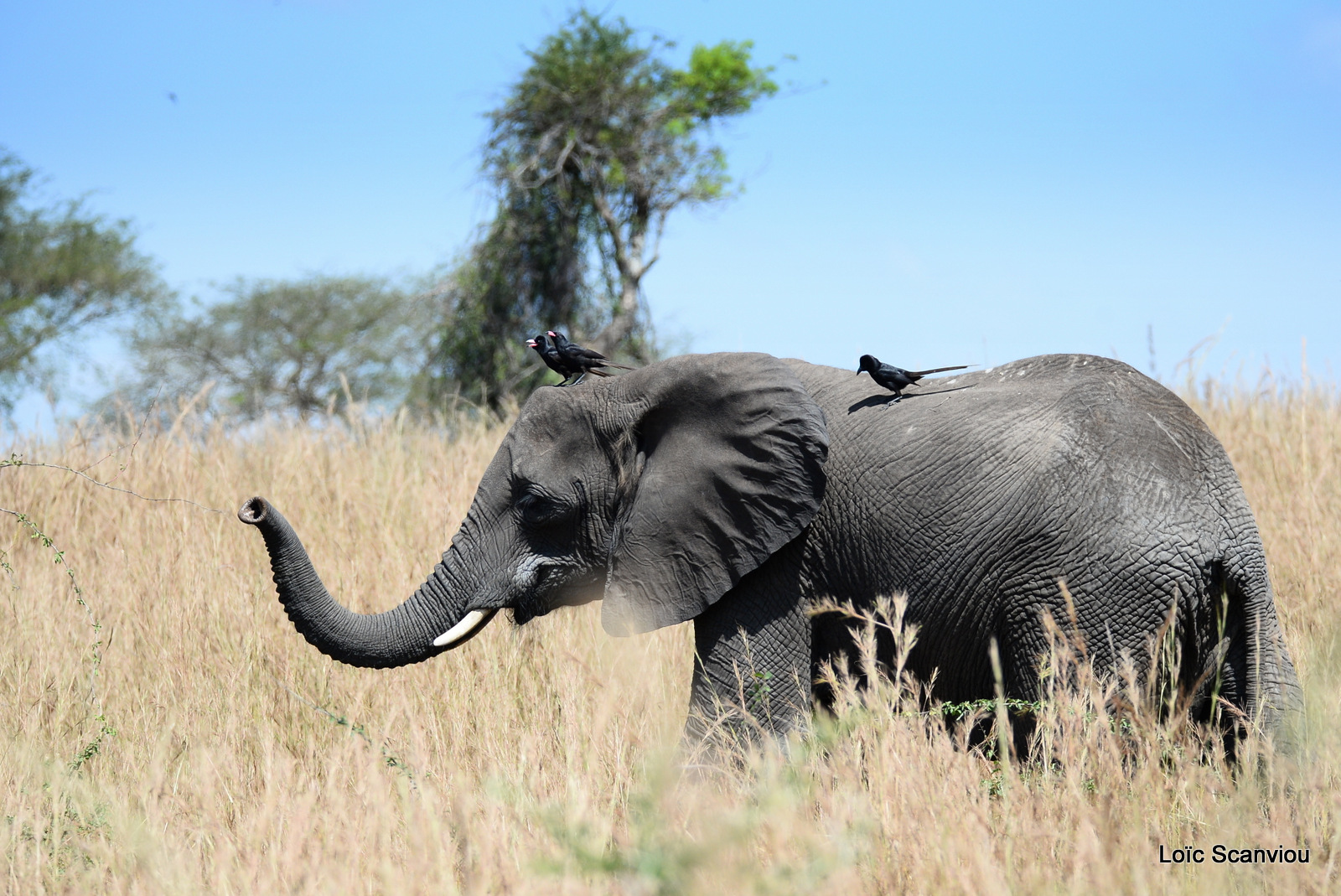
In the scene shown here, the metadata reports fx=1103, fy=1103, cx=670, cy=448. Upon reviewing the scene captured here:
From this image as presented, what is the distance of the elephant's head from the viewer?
156 inches

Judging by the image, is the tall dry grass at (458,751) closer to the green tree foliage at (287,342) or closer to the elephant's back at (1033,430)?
the elephant's back at (1033,430)

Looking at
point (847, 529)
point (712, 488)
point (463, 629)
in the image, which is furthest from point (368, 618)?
point (847, 529)

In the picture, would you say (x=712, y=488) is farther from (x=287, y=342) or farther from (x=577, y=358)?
(x=287, y=342)

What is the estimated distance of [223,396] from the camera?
2688 cm

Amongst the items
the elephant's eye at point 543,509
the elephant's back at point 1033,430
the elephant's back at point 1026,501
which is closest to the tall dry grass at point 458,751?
the elephant's back at point 1026,501

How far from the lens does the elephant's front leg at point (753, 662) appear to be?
385cm

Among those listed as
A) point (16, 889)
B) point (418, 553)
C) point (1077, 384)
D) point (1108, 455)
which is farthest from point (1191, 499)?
point (418, 553)

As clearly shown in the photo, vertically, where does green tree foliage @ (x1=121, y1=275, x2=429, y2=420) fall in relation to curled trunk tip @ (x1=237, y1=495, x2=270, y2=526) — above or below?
above

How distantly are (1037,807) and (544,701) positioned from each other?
2.52 meters

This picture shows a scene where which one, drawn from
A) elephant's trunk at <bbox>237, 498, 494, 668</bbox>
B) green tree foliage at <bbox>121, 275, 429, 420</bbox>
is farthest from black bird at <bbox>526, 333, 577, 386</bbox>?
green tree foliage at <bbox>121, 275, 429, 420</bbox>

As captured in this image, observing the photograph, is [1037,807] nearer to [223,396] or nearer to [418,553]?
[418,553]

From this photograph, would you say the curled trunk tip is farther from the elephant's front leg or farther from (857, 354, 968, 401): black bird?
(857, 354, 968, 401): black bird

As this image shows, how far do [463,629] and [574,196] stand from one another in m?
15.2

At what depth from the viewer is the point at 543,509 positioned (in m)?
4.32
